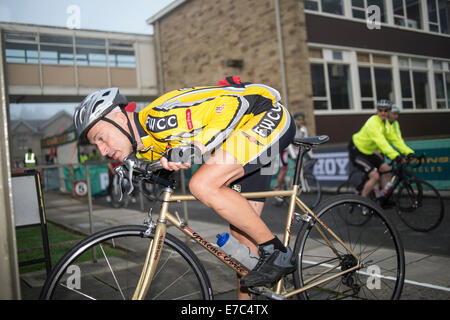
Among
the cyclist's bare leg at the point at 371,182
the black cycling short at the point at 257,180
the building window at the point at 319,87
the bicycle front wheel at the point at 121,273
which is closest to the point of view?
the bicycle front wheel at the point at 121,273

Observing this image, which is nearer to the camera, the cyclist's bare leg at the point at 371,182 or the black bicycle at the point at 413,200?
the black bicycle at the point at 413,200

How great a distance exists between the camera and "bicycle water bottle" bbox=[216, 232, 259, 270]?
7.43 ft

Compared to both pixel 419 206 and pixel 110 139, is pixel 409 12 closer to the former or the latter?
pixel 419 206

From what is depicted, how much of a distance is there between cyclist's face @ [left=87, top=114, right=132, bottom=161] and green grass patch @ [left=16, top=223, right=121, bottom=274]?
585 millimetres

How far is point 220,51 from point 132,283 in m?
16.7

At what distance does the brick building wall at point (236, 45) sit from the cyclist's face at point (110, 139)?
12.8 meters

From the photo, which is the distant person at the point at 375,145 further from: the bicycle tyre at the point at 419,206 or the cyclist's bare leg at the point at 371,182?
the bicycle tyre at the point at 419,206

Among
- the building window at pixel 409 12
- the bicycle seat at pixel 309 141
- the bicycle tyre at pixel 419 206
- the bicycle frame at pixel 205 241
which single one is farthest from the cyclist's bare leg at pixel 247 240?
the building window at pixel 409 12

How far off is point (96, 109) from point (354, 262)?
2125mm

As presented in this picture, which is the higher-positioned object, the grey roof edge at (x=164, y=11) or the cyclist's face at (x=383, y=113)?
the grey roof edge at (x=164, y=11)

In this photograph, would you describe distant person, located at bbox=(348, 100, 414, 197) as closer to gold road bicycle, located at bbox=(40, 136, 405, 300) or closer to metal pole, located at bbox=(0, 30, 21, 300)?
gold road bicycle, located at bbox=(40, 136, 405, 300)

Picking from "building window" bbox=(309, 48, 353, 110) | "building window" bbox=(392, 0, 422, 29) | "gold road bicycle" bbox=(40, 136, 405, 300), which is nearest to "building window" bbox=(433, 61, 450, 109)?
"building window" bbox=(392, 0, 422, 29)

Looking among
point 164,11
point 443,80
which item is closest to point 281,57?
point 443,80

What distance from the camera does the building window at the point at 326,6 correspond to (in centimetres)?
1454
